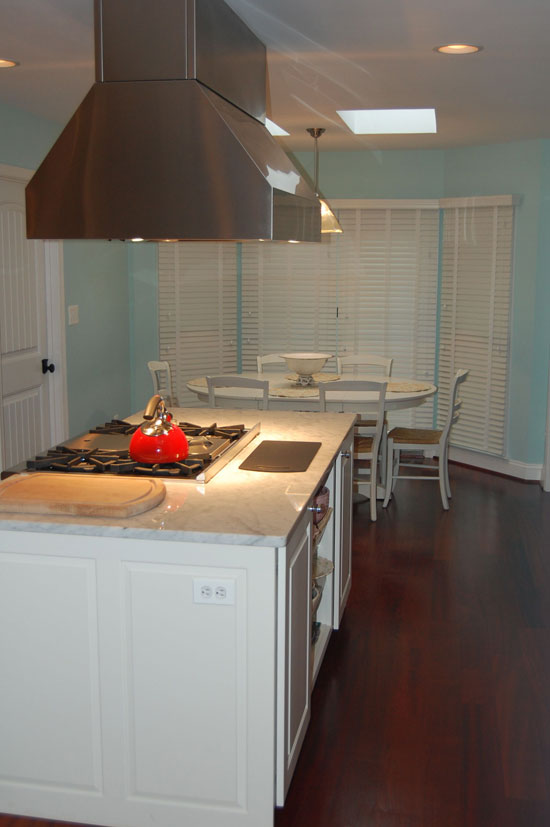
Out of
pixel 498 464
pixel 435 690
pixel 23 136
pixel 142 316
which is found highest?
pixel 23 136

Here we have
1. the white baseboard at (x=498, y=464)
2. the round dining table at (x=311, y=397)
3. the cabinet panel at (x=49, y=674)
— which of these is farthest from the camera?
the white baseboard at (x=498, y=464)

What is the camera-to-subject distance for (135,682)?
91.1 inches

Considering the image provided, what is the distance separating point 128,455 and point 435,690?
4.72 feet

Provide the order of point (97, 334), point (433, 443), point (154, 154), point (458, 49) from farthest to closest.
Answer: point (97, 334) < point (433, 443) < point (458, 49) < point (154, 154)

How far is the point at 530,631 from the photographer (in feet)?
12.3

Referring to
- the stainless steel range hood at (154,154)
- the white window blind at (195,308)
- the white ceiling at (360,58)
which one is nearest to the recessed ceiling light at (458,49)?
the white ceiling at (360,58)

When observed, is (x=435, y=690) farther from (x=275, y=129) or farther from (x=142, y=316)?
(x=142, y=316)

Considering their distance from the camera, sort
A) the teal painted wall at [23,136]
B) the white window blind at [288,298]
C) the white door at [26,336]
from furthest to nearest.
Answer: the white window blind at [288,298]
the white door at [26,336]
the teal painted wall at [23,136]

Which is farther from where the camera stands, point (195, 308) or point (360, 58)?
point (195, 308)

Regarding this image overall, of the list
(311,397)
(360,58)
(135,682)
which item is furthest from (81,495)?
(311,397)

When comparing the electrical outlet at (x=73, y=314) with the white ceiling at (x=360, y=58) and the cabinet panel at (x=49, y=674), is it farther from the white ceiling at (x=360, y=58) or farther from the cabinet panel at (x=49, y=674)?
the cabinet panel at (x=49, y=674)

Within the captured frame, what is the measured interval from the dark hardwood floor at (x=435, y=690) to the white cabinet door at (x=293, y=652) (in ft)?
0.66

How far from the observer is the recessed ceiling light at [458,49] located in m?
3.47

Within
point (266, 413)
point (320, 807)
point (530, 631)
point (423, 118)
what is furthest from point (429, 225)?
point (320, 807)
